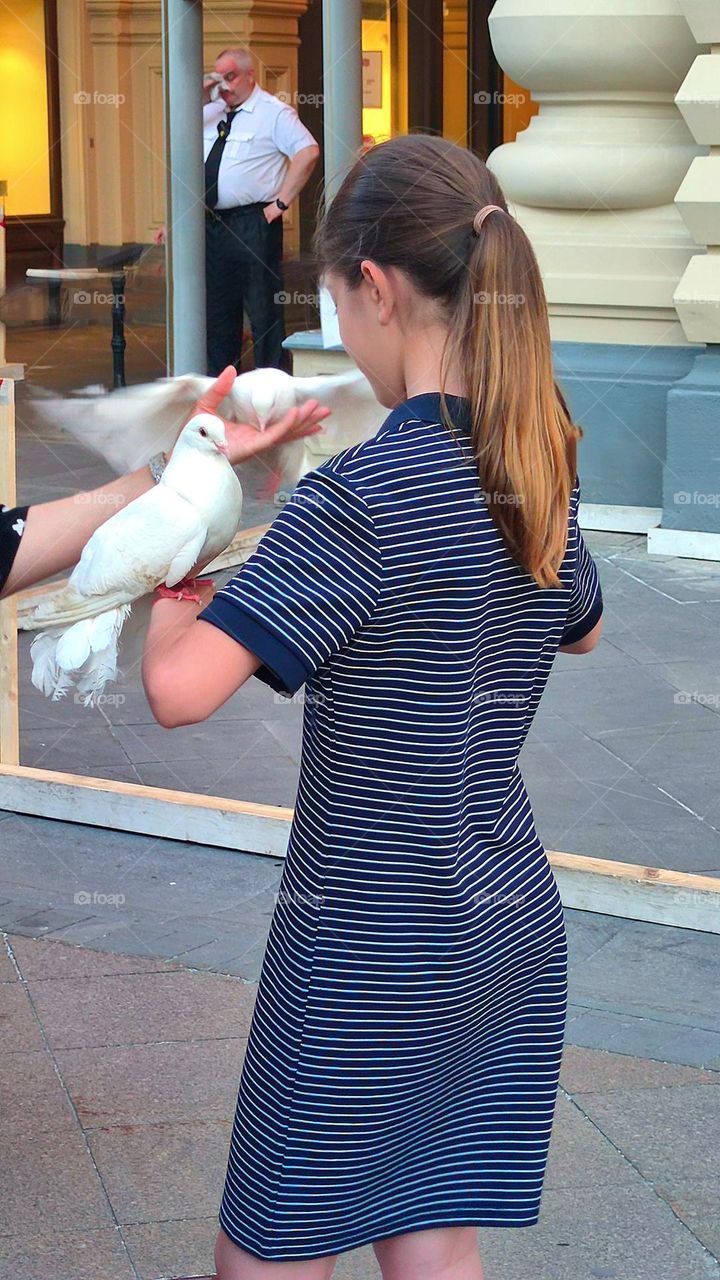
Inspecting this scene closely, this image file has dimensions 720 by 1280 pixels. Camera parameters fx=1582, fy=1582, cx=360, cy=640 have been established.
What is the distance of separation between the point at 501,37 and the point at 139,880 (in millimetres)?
5548

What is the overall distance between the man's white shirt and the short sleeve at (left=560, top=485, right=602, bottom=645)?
8.62m

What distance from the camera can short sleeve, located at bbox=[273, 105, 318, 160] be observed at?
10.1m

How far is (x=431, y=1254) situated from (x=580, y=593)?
2.70 ft

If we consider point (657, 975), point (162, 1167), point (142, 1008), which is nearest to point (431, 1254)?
point (162, 1167)

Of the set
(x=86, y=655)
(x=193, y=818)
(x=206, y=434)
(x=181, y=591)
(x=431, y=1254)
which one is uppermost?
(x=206, y=434)

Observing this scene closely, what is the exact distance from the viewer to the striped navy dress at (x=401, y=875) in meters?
1.67

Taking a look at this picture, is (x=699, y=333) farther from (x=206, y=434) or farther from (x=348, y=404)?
(x=206, y=434)

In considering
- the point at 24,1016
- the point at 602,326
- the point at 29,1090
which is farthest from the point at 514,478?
the point at 602,326

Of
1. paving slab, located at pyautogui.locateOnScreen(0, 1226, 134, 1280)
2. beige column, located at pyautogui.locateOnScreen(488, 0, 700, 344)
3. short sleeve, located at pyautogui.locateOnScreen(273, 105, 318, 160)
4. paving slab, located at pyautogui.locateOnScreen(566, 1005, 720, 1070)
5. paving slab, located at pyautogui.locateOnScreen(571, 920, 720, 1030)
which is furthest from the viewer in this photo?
short sleeve, located at pyautogui.locateOnScreen(273, 105, 318, 160)

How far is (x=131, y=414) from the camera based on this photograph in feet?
6.79

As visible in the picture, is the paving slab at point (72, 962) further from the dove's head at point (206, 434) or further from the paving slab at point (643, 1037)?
the dove's head at point (206, 434)

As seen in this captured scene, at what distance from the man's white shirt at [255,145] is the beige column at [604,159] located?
7.06 ft

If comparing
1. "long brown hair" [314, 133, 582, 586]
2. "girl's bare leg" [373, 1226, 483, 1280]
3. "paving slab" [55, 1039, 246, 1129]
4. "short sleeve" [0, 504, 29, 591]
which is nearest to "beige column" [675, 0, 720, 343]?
"paving slab" [55, 1039, 246, 1129]

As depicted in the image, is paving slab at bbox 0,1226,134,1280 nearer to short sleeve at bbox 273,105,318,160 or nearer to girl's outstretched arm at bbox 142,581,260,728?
girl's outstretched arm at bbox 142,581,260,728
